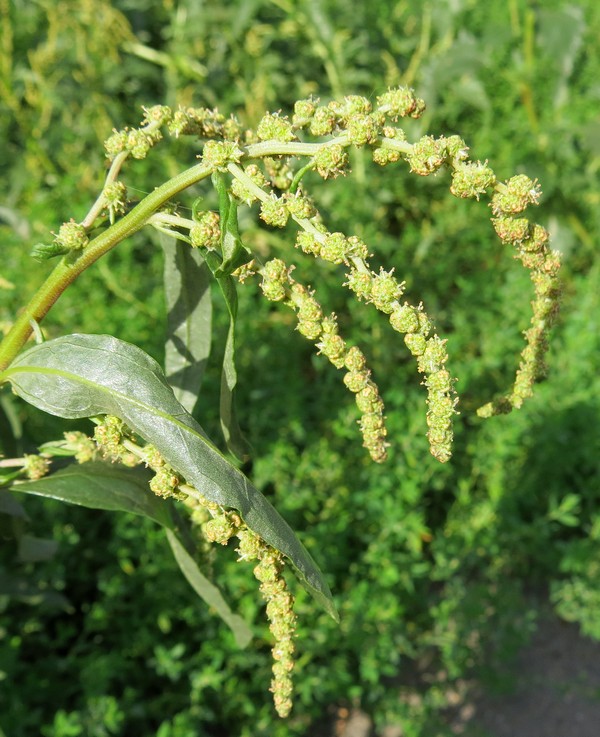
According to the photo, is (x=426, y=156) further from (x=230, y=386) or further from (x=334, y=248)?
(x=230, y=386)

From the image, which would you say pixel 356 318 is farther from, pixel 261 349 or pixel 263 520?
pixel 263 520

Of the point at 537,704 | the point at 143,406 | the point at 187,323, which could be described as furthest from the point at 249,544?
the point at 537,704

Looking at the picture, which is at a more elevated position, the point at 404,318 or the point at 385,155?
the point at 385,155

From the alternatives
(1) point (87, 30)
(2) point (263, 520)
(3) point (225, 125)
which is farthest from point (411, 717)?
(1) point (87, 30)

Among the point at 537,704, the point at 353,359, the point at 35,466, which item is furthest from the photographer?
the point at 537,704

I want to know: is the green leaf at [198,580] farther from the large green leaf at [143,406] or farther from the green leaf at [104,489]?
the large green leaf at [143,406]

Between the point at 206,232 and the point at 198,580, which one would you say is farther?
the point at 198,580

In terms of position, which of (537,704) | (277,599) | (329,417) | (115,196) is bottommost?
(537,704)
